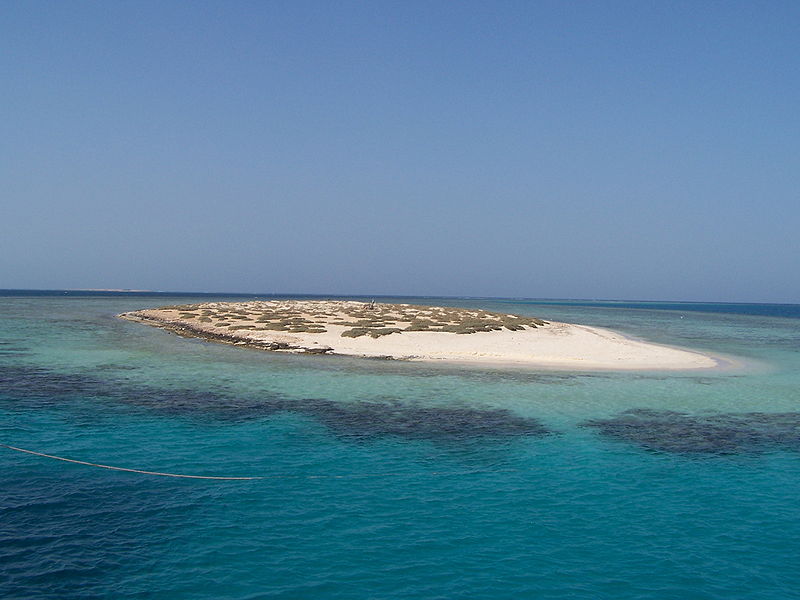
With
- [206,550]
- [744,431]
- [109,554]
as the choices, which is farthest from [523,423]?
[109,554]

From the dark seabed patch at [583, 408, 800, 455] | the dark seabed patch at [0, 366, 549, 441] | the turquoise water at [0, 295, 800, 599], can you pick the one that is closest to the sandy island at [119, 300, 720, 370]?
the turquoise water at [0, 295, 800, 599]

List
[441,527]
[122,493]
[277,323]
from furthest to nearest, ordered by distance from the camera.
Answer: [277,323] < [122,493] < [441,527]

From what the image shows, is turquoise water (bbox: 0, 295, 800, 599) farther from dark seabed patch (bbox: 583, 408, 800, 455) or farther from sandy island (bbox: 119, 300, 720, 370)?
sandy island (bbox: 119, 300, 720, 370)

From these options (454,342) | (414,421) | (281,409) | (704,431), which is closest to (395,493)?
(414,421)

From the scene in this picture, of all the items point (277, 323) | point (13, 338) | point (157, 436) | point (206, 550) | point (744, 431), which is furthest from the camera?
point (277, 323)

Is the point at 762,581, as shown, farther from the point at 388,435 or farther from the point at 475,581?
the point at 388,435

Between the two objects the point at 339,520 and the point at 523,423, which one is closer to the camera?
the point at 339,520
